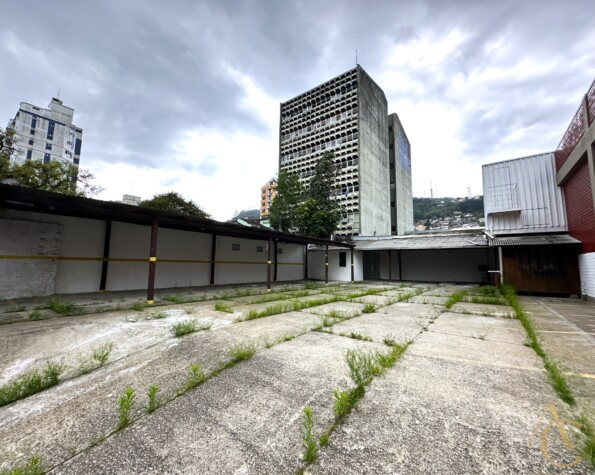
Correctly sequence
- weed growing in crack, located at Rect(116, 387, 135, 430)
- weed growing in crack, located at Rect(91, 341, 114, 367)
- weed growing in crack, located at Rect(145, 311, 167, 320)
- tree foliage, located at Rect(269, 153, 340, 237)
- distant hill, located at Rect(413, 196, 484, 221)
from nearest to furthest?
weed growing in crack, located at Rect(116, 387, 135, 430), weed growing in crack, located at Rect(91, 341, 114, 367), weed growing in crack, located at Rect(145, 311, 167, 320), tree foliage, located at Rect(269, 153, 340, 237), distant hill, located at Rect(413, 196, 484, 221)

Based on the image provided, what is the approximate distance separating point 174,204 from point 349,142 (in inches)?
882

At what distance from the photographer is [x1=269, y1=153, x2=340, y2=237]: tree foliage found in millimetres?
24234

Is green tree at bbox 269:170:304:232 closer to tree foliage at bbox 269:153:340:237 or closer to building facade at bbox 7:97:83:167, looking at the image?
tree foliage at bbox 269:153:340:237

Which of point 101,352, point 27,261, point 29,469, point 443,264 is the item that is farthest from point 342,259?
point 29,469

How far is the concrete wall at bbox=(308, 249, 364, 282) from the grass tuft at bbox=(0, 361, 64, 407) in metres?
17.3

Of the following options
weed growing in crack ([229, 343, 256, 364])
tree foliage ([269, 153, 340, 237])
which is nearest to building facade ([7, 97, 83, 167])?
tree foliage ([269, 153, 340, 237])

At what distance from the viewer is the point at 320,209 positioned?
27.3 metres

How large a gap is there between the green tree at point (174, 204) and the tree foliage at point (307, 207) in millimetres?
8917

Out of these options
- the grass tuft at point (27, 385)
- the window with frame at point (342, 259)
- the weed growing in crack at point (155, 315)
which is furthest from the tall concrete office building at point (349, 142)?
the grass tuft at point (27, 385)

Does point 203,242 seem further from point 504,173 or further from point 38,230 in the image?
point 504,173

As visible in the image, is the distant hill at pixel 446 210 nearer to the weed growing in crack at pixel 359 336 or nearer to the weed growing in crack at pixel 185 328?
the weed growing in crack at pixel 359 336

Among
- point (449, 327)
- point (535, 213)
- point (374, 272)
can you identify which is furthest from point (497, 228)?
point (449, 327)

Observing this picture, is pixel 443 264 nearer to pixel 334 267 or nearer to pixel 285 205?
pixel 334 267

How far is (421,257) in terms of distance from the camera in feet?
66.3
